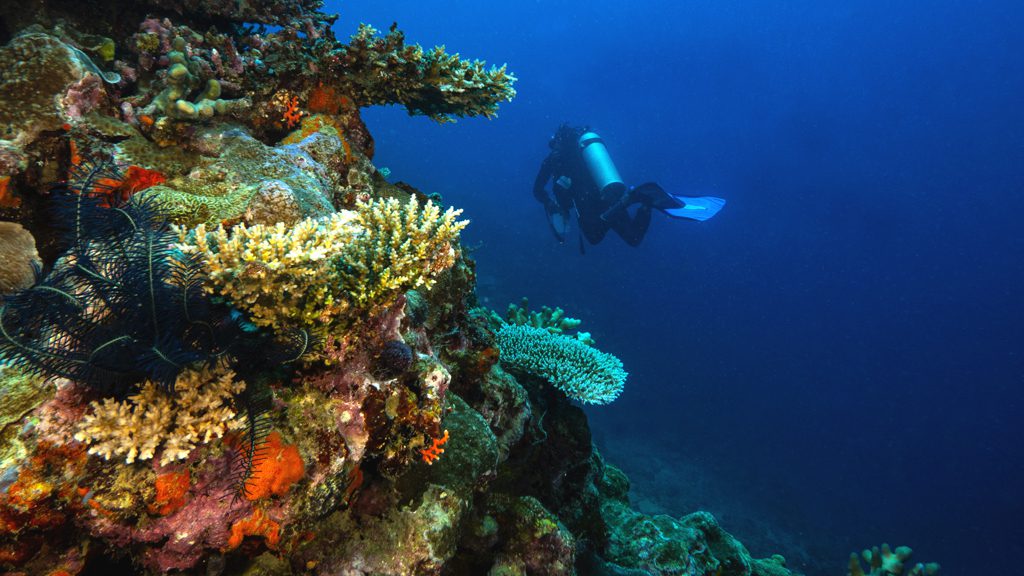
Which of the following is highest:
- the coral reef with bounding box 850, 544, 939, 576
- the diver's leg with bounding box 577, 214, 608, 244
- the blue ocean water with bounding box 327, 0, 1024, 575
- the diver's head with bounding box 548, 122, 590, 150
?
the blue ocean water with bounding box 327, 0, 1024, 575

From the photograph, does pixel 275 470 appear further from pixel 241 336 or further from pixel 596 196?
pixel 596 196

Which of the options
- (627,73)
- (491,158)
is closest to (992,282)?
(627,73)

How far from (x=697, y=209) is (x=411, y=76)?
1414 centimetres

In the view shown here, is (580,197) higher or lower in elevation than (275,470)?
higher

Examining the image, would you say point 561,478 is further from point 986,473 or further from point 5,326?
point 986,473

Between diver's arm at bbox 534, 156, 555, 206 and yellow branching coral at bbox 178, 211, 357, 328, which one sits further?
diver's arm at bbox 534, 156, 555, 206

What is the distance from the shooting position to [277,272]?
201cm

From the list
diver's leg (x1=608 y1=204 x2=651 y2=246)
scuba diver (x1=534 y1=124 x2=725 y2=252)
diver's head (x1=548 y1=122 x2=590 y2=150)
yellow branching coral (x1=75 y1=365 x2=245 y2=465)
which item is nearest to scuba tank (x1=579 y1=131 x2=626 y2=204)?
scuba diver (x1=534 y1=124 x2=725 y2=252)

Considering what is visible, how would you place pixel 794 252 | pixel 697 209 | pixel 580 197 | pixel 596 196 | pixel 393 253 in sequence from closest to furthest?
pixel 393 253, pixel 697 209, pixel 596 196, pixel 580 197, pixel 794 252

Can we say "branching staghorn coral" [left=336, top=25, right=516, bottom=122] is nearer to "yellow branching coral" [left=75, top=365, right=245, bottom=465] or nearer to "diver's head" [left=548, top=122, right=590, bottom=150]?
"yellow branching coral" [left=75, top=365, right=245, bottom=465]

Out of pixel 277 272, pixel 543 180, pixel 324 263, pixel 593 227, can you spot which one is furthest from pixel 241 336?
pixel 543 180

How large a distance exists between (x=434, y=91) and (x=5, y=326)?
438 cm

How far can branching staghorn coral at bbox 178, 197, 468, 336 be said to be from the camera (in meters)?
1.97

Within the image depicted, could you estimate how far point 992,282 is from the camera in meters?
79.1
